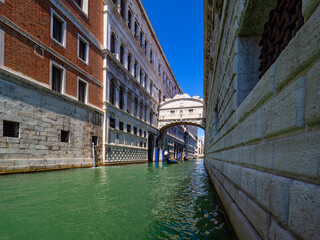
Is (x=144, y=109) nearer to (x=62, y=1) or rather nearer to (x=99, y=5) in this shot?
(x=99, y=5)

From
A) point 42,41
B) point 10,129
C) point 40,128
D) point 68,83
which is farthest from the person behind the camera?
point 68,83

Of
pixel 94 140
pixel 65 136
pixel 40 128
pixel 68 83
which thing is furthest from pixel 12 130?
pixel 94 140

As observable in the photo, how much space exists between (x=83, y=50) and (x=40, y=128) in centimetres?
584

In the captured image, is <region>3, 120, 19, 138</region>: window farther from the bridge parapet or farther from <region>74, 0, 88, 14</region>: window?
the bridge parapet

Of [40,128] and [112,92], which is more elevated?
[112,92]

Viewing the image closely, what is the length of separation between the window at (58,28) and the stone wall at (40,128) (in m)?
2.93

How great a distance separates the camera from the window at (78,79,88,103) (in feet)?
37.1

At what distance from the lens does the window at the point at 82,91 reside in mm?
11309

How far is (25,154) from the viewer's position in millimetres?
7523

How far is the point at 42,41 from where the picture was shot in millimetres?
8555

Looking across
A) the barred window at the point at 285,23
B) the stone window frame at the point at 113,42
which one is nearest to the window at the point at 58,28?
the stone window frame at the point at 113,42

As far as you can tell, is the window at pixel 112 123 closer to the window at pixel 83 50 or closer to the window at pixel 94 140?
the window at pixel 94 140

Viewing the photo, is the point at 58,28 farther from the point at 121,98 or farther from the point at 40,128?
the point at 121,98

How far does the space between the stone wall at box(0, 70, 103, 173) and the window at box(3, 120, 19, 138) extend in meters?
0.13
